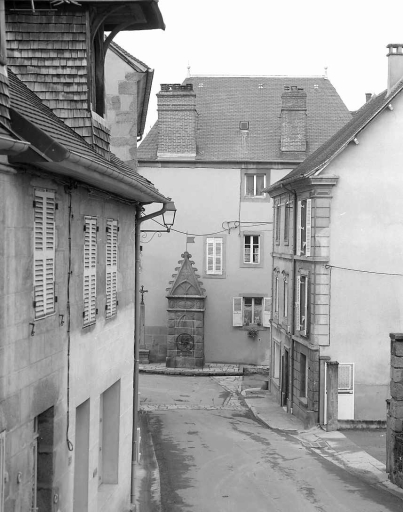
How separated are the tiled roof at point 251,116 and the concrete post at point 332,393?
54.5ft

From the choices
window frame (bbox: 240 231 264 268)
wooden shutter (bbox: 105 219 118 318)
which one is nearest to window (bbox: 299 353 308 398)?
window frame (bbox: 240 231 264 268)

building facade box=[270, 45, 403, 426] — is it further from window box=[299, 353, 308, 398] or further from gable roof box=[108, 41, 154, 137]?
gable roof box=[108, 41, 154, 137]

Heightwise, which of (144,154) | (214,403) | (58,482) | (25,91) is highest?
(144,154)

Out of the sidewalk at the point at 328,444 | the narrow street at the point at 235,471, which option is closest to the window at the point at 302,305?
the sidewalk at the point at 328,444

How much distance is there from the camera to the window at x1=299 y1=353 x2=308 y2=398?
26.1m

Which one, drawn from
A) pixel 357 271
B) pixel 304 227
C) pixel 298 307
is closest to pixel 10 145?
pixel 357 271

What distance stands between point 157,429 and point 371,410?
653 centimetres

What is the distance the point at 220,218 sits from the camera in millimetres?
38844

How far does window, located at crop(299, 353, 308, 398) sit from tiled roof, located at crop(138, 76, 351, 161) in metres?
14.6

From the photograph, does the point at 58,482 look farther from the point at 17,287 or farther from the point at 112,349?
the point at 112,349

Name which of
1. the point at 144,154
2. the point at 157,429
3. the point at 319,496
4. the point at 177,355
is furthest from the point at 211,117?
the point at 319,496

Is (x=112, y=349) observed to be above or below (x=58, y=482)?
above

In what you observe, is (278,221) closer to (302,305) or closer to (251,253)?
(302,305)

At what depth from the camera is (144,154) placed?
39062 millimetres
